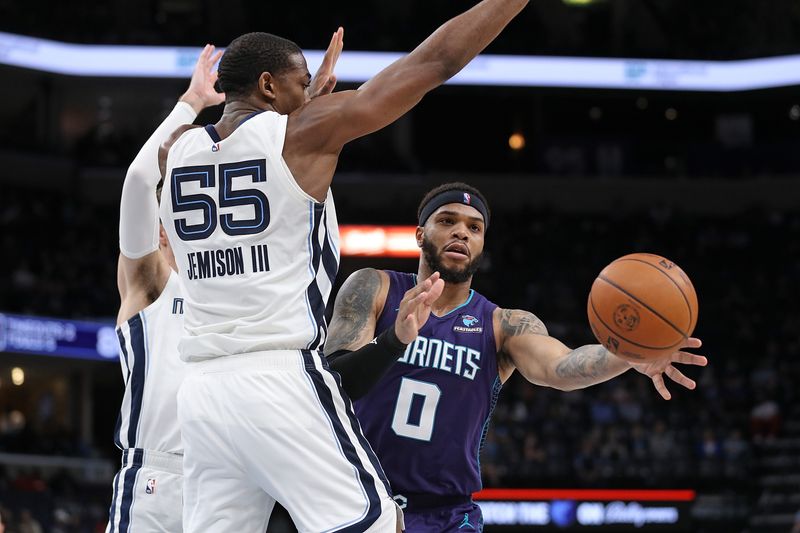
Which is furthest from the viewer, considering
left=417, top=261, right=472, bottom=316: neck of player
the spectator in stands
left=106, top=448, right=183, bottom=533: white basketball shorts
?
the spectator in stands

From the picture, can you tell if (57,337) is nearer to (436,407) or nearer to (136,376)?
(136,376)

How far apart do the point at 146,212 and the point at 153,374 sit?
0.73 meters

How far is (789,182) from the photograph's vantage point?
91.0 ft

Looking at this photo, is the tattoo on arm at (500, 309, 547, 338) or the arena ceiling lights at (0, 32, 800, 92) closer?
the tattoo on arm at (500, 309, 547, 338)

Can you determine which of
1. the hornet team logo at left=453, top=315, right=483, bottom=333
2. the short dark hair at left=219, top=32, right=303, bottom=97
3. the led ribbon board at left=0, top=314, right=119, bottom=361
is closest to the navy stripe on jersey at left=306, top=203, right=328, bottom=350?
the short dark hair at left=219, top=32, right=303, bottom=97

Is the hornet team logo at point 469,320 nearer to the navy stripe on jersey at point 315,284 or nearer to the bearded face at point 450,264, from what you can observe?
the bearded face at point 450,264

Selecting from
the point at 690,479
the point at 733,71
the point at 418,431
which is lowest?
the point at 690,479

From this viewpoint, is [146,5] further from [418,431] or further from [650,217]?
[418,431]

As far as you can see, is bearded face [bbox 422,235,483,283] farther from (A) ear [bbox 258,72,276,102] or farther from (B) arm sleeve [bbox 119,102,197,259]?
(A) ear [bbox 258,72,276,102]

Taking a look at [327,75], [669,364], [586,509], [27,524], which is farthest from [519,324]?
[586,509]

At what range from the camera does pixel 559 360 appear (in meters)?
5.12

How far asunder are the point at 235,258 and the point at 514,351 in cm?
199

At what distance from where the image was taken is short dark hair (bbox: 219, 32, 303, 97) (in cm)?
409

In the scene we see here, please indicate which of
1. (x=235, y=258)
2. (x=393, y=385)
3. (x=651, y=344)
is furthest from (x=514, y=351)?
(x=235, y=258)
